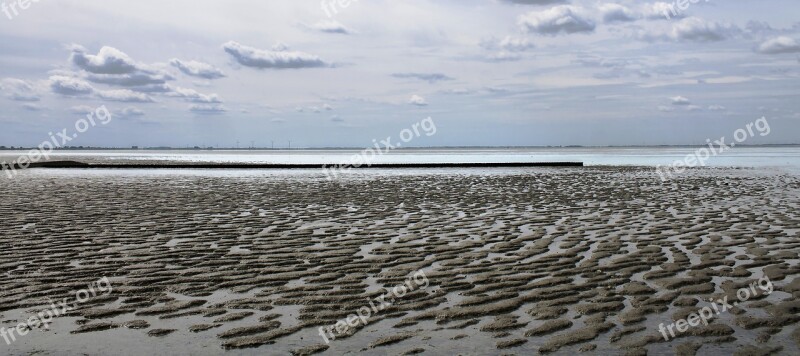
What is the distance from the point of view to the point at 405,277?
31.6 feet

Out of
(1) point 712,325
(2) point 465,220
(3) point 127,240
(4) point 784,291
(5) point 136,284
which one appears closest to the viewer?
(1) point 712,325

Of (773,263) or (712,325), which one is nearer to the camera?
(712,325)

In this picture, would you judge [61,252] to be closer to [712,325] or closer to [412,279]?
[412,279]

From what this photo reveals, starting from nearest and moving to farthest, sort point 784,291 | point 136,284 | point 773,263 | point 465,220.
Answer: point 784,291
point 136,284
point 773,263
point 465,220

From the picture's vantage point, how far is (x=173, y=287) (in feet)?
29.3

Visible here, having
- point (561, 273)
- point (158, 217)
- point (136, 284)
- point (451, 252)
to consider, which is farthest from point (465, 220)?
point (136, 284)

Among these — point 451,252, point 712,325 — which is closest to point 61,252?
point 451,252

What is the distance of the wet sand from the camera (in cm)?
641

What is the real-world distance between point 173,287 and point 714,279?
26.0 ft

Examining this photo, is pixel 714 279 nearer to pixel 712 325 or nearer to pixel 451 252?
pixel 712 325

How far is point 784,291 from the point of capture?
27.7 ft

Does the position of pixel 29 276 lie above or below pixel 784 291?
above

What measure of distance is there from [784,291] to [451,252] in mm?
5473

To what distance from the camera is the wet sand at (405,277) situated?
21.0ft
